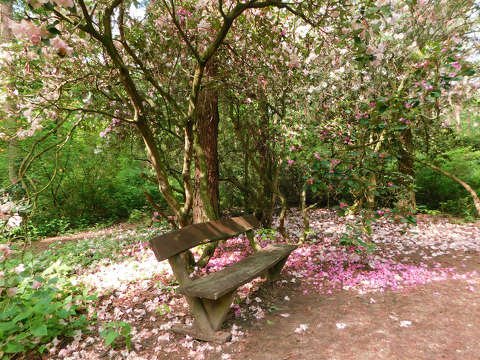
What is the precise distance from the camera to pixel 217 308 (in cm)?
274

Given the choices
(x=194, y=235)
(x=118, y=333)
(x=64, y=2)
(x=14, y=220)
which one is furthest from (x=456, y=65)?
(x=14, y=220)

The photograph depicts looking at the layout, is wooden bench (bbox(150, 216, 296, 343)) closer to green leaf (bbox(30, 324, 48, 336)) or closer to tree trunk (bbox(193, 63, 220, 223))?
green leaf (bbox(30, 324, 48, 336))

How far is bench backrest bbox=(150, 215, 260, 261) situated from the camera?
8.54 ft

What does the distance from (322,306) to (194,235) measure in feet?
Result: 5.51

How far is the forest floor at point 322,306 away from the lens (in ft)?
8.16

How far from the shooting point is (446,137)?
25.9 feet

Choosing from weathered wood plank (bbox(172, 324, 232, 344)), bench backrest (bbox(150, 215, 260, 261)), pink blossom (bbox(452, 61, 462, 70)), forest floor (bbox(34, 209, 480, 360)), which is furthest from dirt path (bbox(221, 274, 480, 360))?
pink blossom (bbox(452, 61, 462, 70))

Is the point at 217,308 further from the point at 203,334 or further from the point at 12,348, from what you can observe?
the point at 12,348

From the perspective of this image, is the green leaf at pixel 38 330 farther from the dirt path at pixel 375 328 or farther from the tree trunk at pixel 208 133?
the tree trunk at pixel 208 133

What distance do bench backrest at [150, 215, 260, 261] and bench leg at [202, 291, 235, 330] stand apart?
58 centimetres

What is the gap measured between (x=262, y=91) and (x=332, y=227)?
3.39 metres

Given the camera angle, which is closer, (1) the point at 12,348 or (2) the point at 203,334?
(1) the point at 12,348

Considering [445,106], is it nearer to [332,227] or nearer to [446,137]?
[446,137]

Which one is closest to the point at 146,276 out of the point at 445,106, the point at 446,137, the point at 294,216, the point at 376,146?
the point at 294,216
